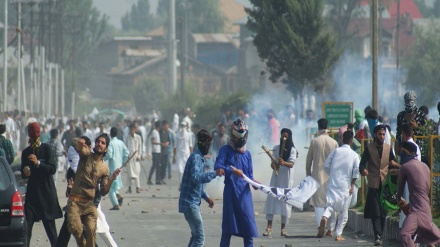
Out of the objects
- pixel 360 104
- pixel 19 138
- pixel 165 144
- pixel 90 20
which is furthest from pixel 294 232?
pixel 90 20

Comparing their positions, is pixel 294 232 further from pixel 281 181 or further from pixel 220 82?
pixel 220 82

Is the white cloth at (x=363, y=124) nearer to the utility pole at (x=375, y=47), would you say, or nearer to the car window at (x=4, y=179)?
the utility pole at (x=375, y=47)

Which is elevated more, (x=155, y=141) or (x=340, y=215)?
(x=155, y=141)

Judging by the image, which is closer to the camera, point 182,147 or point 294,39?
point 182,147

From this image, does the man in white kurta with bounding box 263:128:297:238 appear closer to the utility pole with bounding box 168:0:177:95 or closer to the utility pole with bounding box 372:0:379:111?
the utility pole with bounding box 372:0:379:111

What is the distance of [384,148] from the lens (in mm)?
15469

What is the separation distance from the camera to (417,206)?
11844mm

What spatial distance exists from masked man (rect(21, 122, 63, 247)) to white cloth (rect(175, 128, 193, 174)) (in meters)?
14.7

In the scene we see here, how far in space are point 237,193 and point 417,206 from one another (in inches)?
74.3

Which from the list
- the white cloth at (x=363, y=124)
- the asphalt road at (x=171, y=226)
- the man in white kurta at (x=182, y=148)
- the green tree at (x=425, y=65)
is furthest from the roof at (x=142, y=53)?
the white cloth at (x=363, y=124)

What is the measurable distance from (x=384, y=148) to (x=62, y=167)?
2401cm

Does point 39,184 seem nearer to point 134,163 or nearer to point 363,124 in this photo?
point 363,124

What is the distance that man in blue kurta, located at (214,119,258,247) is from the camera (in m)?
12.4

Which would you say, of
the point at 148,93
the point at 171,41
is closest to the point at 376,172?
the point at 171,41
